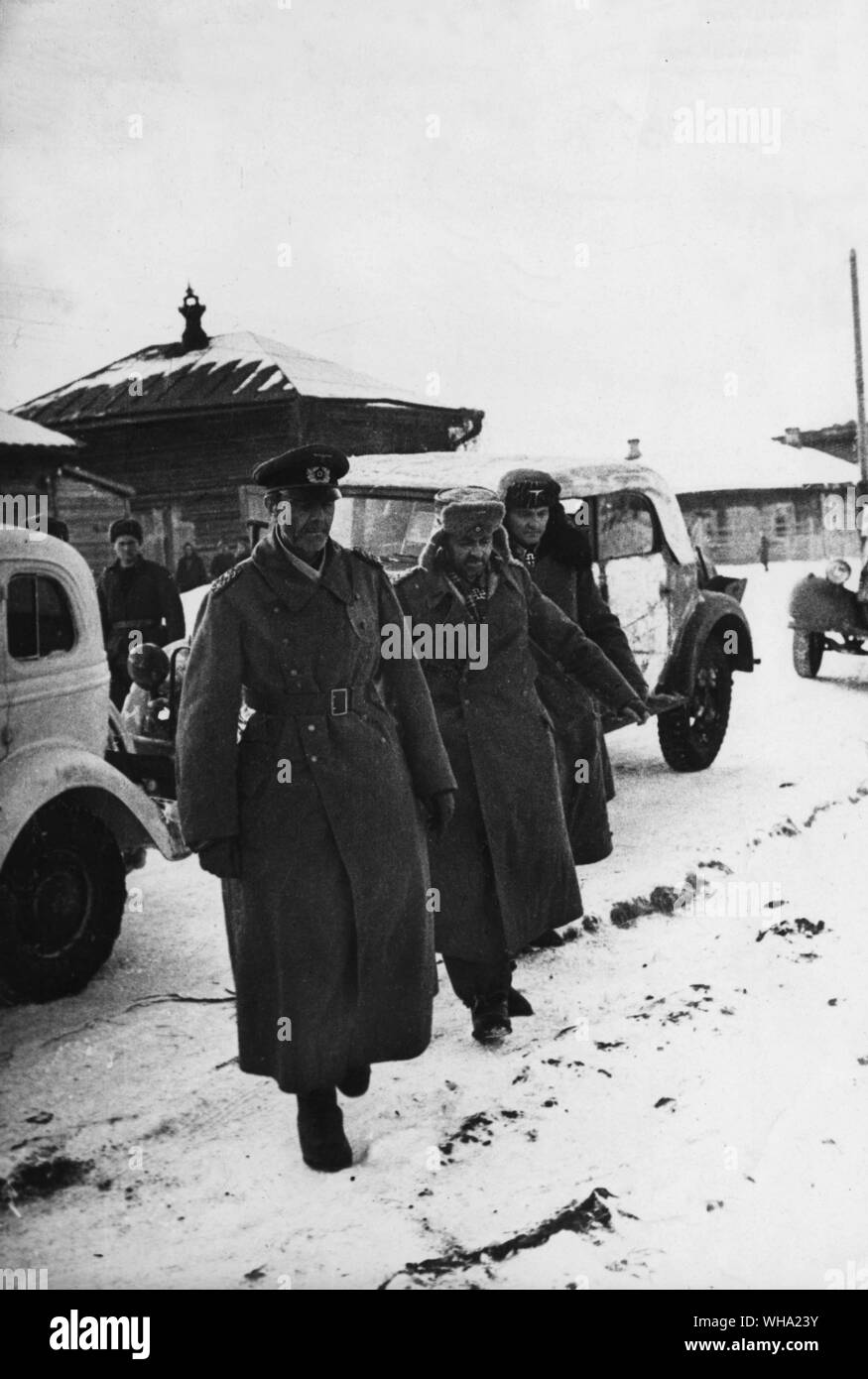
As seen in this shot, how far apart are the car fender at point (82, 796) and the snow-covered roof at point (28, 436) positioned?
2.83 feet

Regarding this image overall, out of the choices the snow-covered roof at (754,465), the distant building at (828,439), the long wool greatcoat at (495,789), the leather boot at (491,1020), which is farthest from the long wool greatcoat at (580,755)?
the distant building at (828,439)

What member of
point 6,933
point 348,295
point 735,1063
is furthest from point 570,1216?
point 348,295

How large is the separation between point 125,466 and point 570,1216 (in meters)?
2.23

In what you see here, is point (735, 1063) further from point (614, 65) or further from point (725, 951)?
point (614, 65)

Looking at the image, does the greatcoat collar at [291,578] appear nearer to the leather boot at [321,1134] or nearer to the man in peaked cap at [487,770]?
the man in peaked cap at [487,770]

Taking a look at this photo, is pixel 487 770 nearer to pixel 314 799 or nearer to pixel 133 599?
pixel 314 799

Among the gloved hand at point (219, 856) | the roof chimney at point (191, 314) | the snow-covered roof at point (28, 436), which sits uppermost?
the roof chimney at point (191, 314)

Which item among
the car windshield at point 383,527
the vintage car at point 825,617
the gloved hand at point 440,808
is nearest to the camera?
the gloved hand at point 440,808

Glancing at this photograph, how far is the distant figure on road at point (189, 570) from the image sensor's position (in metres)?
3.27

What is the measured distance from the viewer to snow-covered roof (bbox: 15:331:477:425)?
3.18m

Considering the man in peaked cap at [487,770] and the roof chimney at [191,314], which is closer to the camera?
the roof chimney at [191,314]

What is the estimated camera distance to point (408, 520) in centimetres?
503

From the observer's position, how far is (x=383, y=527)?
5.05m

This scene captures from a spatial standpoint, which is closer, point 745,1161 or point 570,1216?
point 570,1216
